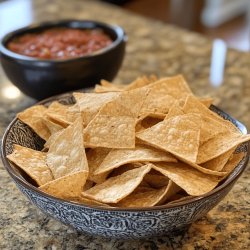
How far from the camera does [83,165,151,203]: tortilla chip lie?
2.67 ft

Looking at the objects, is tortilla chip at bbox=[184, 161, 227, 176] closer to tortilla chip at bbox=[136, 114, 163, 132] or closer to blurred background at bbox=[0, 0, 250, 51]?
tortilla chip at bbox=[136, 114, 163, 132]

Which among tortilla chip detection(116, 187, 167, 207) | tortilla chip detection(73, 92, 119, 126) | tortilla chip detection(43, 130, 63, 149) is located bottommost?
tortilla chip detection(43, 130, 63, 149)

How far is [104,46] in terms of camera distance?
55.0 inches

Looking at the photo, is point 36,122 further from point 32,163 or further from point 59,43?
point 59,43

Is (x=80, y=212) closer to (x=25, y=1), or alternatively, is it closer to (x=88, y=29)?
(x=88, y=29)

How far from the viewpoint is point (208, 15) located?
4352mm

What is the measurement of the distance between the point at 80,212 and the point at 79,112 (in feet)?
0.86

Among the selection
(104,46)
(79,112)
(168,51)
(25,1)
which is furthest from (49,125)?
(25,1)

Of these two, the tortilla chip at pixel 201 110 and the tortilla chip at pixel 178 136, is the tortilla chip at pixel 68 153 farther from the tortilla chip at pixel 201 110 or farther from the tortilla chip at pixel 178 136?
the tortilla chip at pixel 201 110

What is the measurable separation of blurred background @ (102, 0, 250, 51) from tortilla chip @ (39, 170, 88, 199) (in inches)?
119

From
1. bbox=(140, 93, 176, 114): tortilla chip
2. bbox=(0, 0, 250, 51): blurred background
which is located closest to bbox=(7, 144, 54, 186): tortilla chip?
bbox=(140, 93, 176, 114): tortilla chip

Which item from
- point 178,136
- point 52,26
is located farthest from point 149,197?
point 52,26

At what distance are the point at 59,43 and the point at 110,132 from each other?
534mm

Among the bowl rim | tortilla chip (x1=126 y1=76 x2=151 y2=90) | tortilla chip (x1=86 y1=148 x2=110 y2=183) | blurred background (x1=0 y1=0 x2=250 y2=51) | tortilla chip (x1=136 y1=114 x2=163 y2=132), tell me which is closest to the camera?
tortilla chip (x1=86 y1=148 x2=110 y2=183)
